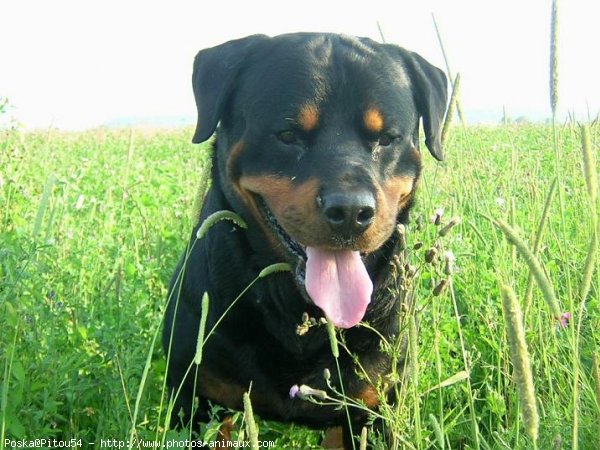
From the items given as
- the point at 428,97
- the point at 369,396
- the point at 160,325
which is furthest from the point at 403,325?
the point at 428,97

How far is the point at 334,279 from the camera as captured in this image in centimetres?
242

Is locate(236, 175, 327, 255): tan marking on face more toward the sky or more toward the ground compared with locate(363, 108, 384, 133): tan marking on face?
more toward the ground

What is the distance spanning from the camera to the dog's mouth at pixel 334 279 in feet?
7.71

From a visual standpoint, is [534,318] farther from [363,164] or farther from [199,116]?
[199,116]

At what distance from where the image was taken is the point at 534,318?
307 centimetres

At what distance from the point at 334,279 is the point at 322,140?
475mm

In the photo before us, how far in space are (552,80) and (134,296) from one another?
1.84 m

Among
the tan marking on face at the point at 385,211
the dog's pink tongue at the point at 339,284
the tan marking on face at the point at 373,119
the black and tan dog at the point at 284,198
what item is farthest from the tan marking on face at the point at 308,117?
the dog's pink tongue at the point at 339,284

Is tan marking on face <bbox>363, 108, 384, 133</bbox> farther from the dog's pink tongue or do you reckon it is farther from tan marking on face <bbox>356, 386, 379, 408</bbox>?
tan marking on face <bbox>356, 386, 379, 408</bbox>

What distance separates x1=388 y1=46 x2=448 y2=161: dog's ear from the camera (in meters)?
2.92

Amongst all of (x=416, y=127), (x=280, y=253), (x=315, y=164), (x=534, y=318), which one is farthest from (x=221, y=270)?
(x=534, y=318)

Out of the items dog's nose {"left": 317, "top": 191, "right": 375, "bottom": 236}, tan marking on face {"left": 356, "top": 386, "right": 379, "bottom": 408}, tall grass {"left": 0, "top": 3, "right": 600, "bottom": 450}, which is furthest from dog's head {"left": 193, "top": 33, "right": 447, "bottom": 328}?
tan marking on face {"left": 356, "top": 386, "right": 379, "bottom": 408}

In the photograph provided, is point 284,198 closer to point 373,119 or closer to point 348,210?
point 348,210

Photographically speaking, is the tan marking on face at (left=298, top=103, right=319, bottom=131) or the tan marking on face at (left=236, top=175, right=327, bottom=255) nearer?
the tan marking on face at (left=236, top=175, right=327, bottom=255)
